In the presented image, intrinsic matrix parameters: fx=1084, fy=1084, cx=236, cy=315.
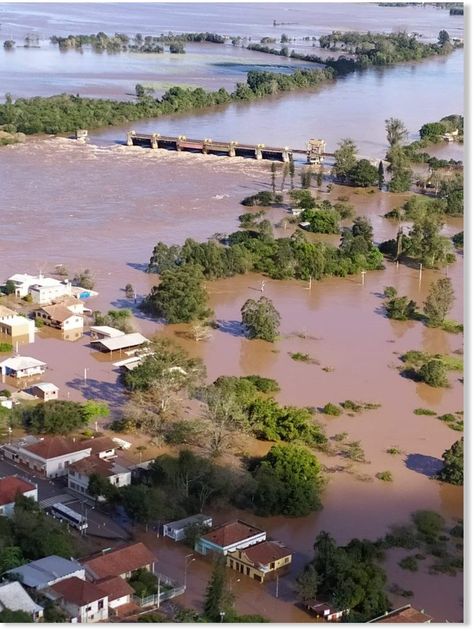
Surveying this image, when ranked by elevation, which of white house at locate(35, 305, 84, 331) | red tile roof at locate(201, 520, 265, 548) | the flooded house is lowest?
the flooded house

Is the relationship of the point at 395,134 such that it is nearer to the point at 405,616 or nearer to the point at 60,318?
the point at 60,318

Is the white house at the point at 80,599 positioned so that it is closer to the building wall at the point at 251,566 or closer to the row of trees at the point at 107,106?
the building wall at the point at 251,566

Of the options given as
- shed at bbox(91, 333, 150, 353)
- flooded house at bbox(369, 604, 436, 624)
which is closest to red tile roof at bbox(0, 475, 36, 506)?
flooded house at bbox(369, 604, 436, 624)

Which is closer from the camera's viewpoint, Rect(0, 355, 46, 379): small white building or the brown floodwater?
the brown floodwater

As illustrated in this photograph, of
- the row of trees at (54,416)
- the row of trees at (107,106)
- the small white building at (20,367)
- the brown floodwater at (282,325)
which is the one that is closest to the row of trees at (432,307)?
the brown floodwater at (282,325)

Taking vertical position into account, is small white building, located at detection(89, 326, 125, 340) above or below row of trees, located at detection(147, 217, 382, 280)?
below

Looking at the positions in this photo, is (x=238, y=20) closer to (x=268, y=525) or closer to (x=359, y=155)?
(x=359, y=155)

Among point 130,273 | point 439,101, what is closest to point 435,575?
point 130,273

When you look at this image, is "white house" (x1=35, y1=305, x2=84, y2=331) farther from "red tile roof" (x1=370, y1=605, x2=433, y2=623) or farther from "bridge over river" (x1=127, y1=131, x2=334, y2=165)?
"bridge over river" (x1=127, y1=131, x2=334, y2=165)

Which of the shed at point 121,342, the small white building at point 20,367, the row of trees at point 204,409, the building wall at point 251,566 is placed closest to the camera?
the building wall at point 251,566
